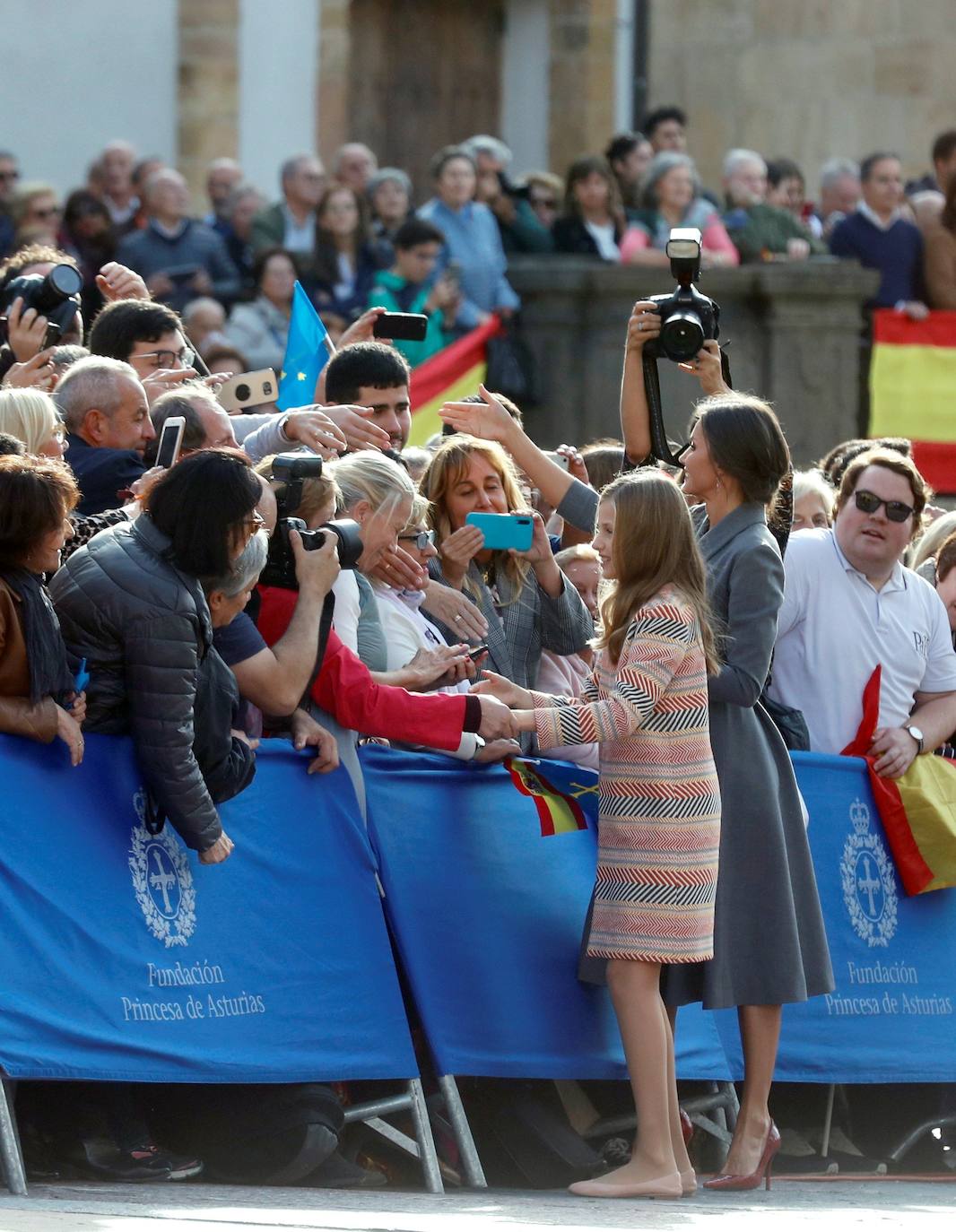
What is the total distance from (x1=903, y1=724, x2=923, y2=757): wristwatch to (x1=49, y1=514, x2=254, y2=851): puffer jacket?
250 centimetres

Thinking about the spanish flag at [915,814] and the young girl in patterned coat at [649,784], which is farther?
the spanish flag at [915,814]

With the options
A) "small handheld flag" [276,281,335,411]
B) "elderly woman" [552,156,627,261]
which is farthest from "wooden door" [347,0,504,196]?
"small handheld flag" [276,281,335,411]

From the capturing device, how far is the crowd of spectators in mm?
6121

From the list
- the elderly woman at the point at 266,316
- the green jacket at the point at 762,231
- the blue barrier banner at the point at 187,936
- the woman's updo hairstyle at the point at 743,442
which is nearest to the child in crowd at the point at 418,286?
the elderly woman at the point at 266,316

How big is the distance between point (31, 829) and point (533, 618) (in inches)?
76.7

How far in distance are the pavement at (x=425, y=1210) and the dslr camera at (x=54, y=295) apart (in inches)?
124

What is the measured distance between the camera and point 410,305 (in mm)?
13375

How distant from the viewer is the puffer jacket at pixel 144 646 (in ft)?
19.9

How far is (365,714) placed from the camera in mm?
6648

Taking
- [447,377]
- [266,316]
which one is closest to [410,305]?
[447,377]

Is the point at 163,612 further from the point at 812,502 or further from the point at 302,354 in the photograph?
the point at 812,502

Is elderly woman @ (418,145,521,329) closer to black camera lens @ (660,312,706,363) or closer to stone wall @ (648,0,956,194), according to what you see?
black camera lens @ (660,312,706,363)

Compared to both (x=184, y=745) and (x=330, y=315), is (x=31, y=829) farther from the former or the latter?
(x=330, y=315)

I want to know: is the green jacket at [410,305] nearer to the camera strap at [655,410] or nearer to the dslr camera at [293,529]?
the camera strap at [655,410]
